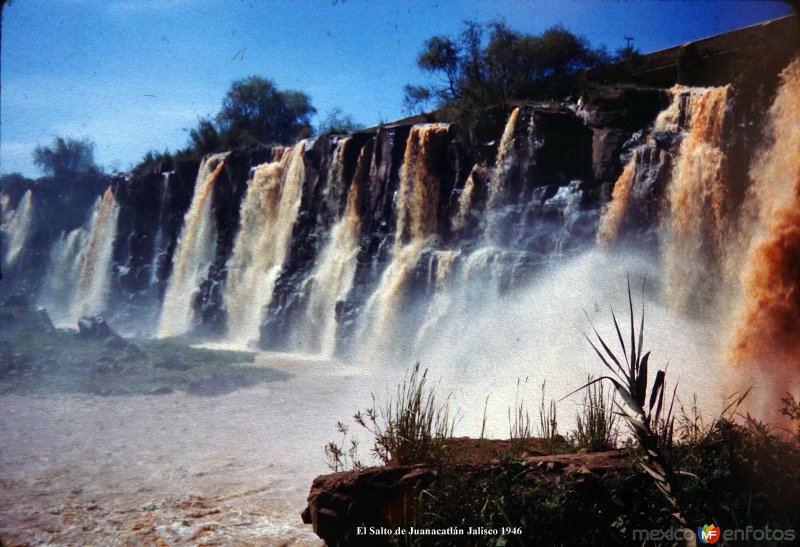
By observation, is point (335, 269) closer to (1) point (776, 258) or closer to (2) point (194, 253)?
(2) point (194, 253)

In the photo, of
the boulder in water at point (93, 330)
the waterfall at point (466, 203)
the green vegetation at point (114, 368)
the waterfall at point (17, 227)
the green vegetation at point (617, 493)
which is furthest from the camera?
the waterfall at point (17, 227)

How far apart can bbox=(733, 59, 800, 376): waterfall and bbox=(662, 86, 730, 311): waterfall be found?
2.02 feet

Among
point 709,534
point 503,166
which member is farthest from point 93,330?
point 709,534

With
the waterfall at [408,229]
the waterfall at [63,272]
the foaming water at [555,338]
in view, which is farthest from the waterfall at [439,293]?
the waterfall at [63,272]

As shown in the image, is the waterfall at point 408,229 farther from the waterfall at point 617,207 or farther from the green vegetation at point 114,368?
the waterfall at point 617,207

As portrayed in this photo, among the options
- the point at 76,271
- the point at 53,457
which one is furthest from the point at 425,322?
the point at 76,271

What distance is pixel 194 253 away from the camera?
2177 cm

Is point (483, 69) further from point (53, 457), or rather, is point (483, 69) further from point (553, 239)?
point (53, 457)

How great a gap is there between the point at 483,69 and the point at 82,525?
14.8m

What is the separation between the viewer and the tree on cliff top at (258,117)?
25609mm

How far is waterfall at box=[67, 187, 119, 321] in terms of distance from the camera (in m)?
26.5

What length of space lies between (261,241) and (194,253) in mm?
4075

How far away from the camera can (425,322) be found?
12.7 meters

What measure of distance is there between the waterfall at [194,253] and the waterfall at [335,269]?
6.38 m
